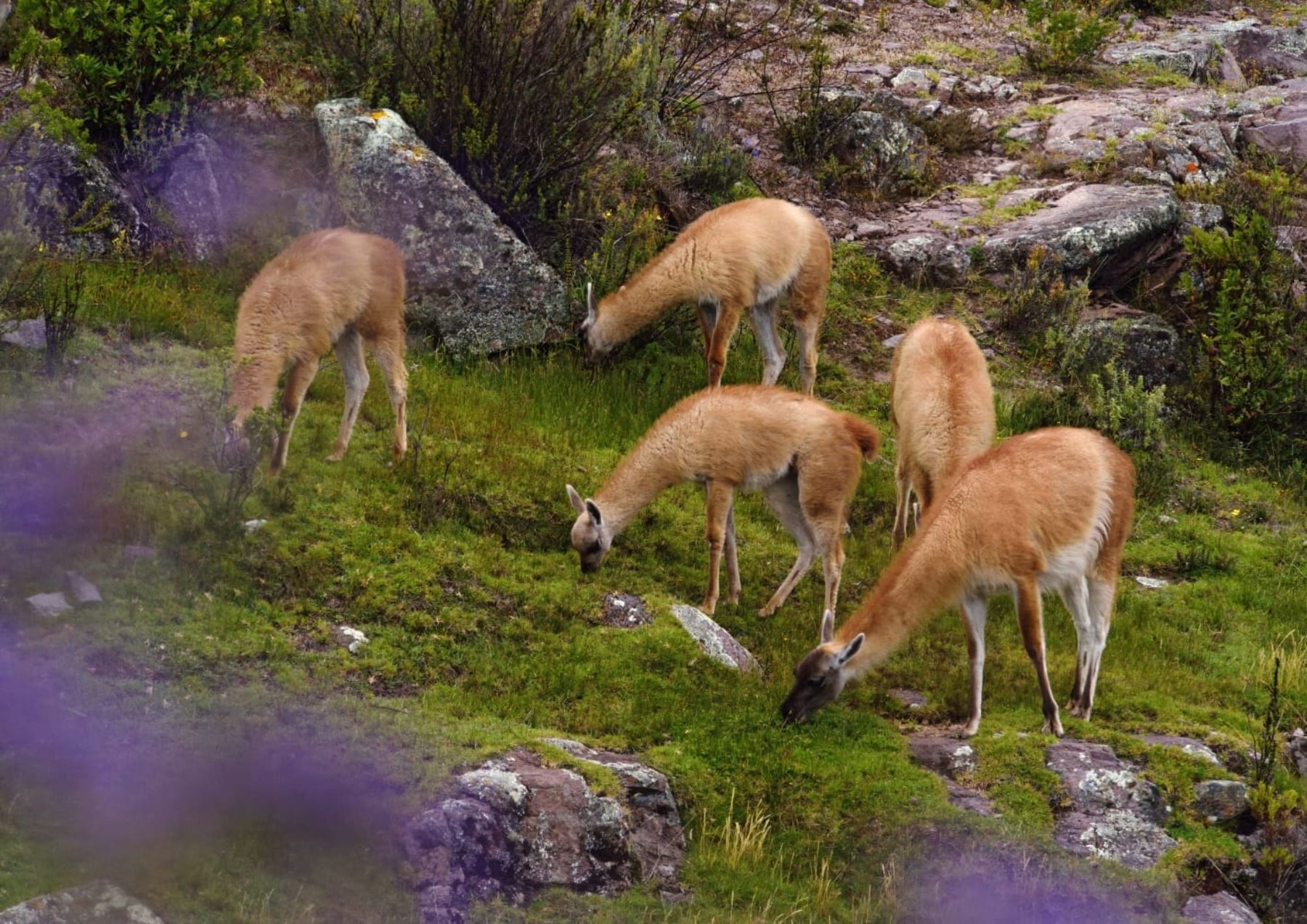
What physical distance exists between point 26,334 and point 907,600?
6.81 meters

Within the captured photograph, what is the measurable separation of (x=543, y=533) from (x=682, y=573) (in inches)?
43.2

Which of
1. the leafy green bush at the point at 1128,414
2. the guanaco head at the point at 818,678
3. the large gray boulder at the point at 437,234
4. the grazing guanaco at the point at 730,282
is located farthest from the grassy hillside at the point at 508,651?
the leafy green bush at the point at 1128,414

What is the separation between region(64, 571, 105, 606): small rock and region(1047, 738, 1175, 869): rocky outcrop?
5.47 m

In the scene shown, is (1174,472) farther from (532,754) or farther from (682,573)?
(532,754)

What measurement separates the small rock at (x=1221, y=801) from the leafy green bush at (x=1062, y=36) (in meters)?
15.4

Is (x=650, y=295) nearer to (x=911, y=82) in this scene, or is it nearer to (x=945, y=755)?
(x=945, y=755)

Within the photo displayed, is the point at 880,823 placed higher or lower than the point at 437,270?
lower

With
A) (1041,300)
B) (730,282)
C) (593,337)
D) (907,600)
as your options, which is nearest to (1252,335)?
(1041,300)

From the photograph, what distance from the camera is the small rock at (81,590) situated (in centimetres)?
757

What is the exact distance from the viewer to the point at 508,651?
27.8 feet

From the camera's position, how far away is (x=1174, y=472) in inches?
516

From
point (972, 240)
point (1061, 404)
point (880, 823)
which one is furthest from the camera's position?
point (972, 240)

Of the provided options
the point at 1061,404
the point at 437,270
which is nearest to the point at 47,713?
the point at 437,270

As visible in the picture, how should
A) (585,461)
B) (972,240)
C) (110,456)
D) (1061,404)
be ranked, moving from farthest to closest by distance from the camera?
1. (972,240)
2. (1061,404)
3. (585,461)
4. (110,456)
